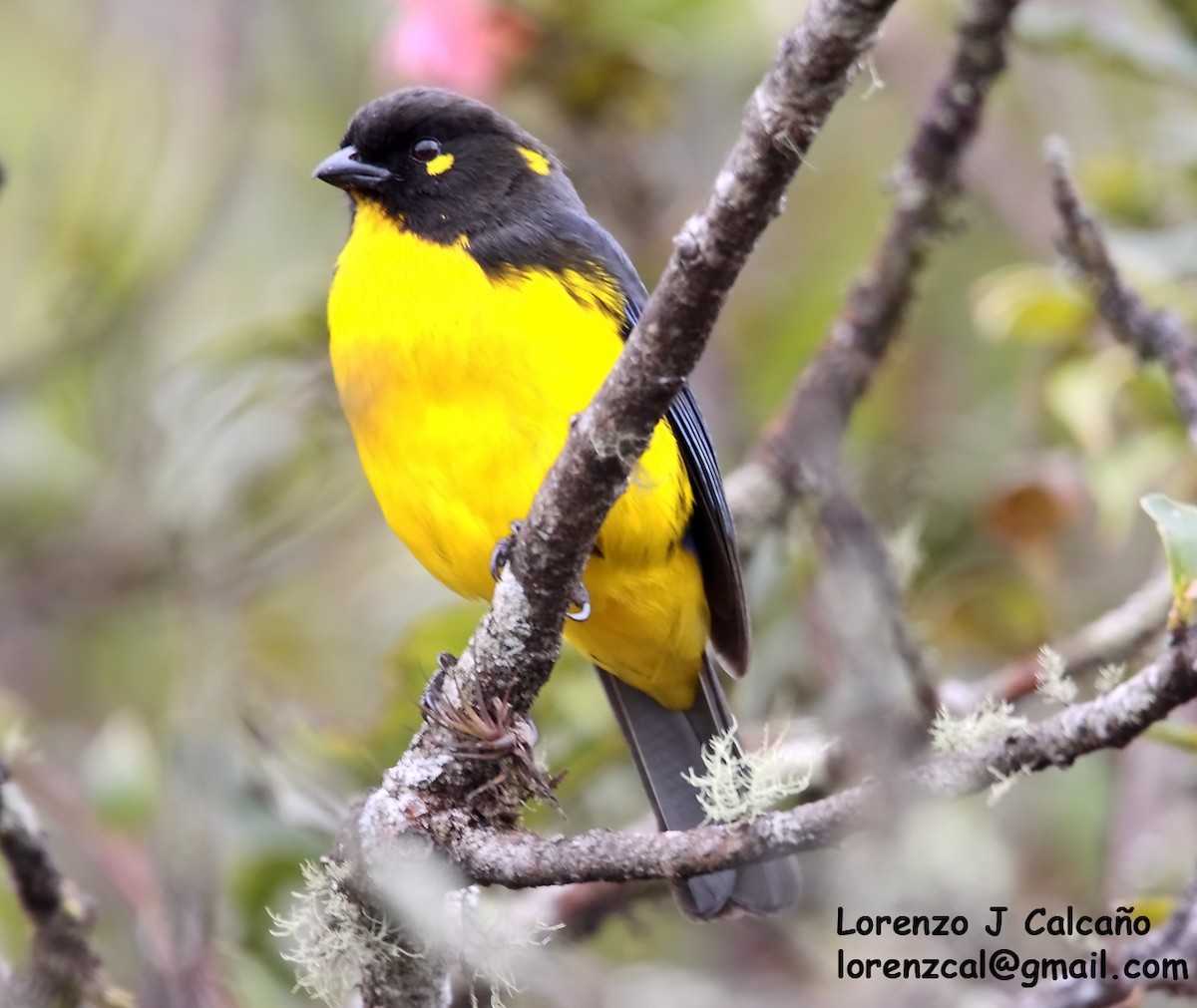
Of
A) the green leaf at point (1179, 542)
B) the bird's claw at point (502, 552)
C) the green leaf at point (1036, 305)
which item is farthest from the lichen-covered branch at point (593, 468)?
the green leaf at point (1036, 305)

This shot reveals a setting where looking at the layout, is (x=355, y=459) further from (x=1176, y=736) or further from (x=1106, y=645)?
(x=1176, y=736)

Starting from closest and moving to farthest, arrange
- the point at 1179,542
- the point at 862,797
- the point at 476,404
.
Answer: the point at 862,797 → the point at 1179,542 → the point at 476,404

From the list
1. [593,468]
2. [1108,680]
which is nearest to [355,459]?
[593,468]

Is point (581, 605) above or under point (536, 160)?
under

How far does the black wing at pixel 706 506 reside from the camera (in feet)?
11.8

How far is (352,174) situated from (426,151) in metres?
0.19

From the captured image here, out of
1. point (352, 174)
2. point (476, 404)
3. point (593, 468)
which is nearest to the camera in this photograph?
point (593, 468)

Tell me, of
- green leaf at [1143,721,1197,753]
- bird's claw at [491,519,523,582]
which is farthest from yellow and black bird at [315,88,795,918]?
green leaf at [1143,721,1197,753]

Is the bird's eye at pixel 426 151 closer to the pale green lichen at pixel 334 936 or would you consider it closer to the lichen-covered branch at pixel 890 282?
the lichen-covered branch at pixel 890 282

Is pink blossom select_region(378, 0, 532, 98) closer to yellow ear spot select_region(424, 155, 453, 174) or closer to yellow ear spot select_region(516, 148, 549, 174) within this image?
yellow ear spot select_region(516, 148, 549, 174)

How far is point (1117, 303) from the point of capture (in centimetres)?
352

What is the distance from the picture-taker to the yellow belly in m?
3.32

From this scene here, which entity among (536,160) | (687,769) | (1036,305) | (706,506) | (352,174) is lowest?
(687,769)

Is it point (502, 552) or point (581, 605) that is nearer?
point (502, 552)
